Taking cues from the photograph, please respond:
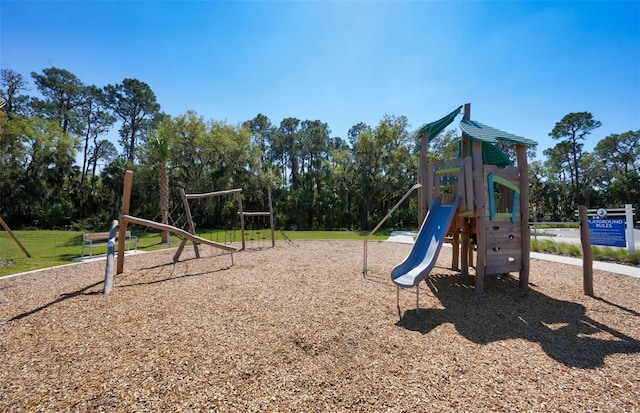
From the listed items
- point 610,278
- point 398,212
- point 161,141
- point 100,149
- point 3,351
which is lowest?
point 3,351

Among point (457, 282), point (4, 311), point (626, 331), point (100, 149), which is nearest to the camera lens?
point (626, 331)

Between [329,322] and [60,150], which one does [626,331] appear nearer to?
[329,322]

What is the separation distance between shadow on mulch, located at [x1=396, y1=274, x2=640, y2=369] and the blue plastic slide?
0.52 metres

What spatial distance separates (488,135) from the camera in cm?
532

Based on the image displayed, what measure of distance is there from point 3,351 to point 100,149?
36119 millimetres

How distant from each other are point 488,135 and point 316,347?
15.4ft

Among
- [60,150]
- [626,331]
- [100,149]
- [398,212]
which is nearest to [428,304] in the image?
[626,331]

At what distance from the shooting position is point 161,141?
1416 cm

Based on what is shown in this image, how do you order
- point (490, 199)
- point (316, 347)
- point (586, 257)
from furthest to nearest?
→ point (490, 199)
point (586, 257)
point (316, 347)

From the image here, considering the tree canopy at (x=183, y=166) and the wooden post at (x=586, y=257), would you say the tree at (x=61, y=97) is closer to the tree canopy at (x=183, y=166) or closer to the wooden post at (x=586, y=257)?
the tree canopy at (x=183, y=166)

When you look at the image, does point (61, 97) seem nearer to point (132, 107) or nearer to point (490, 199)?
point (132, 107)

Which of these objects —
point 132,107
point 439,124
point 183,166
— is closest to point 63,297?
point 439,124

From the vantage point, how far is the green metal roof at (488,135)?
5.19 meters

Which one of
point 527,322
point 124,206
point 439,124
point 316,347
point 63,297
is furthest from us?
point 439,124
